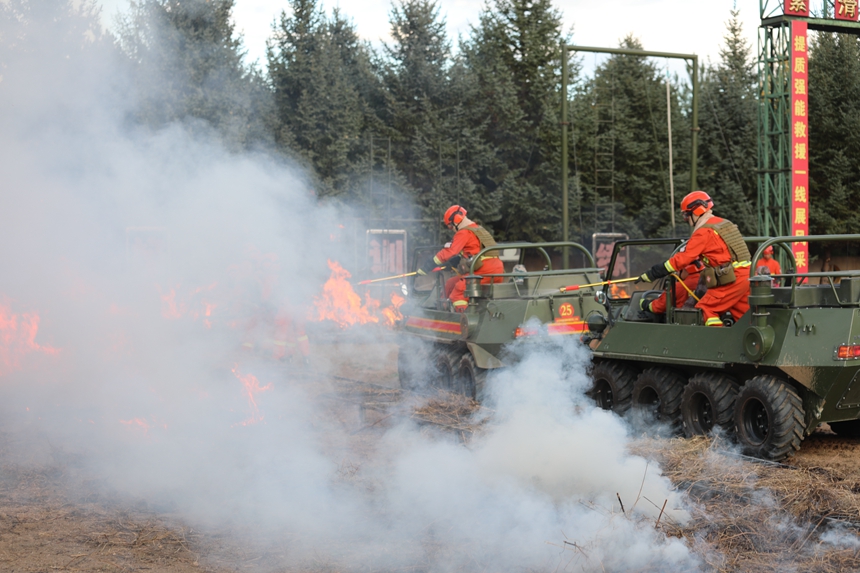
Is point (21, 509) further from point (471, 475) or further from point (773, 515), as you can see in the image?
point (773, 515)

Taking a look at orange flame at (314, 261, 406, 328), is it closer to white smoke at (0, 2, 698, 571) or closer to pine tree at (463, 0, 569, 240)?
white smoke at (0, 2, 698, 571)

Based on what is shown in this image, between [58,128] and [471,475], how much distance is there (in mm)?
5938

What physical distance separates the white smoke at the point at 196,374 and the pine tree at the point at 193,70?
130 cm

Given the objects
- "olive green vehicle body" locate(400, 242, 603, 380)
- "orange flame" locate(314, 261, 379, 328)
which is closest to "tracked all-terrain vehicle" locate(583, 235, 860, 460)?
"olive green vehicle body" locate(400, 242, 603, 380)

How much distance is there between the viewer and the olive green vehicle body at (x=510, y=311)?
35.8 ft

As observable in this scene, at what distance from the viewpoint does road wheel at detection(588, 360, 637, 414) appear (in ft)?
32.6

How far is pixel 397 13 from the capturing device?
34344 mm

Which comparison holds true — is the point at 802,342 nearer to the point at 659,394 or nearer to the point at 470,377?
the point at 659,394

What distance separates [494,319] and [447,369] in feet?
4.43

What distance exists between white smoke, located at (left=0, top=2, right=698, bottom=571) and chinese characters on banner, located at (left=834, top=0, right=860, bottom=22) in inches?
611

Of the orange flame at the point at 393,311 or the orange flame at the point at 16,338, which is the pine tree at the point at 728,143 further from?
the orange flame at the point at 16,338

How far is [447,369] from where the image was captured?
12070mm

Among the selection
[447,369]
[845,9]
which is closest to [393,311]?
[447,369]

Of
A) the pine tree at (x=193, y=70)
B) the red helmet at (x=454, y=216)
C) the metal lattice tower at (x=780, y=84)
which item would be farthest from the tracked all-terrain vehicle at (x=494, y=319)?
the metal lattice tower at (x=780, y=84)
